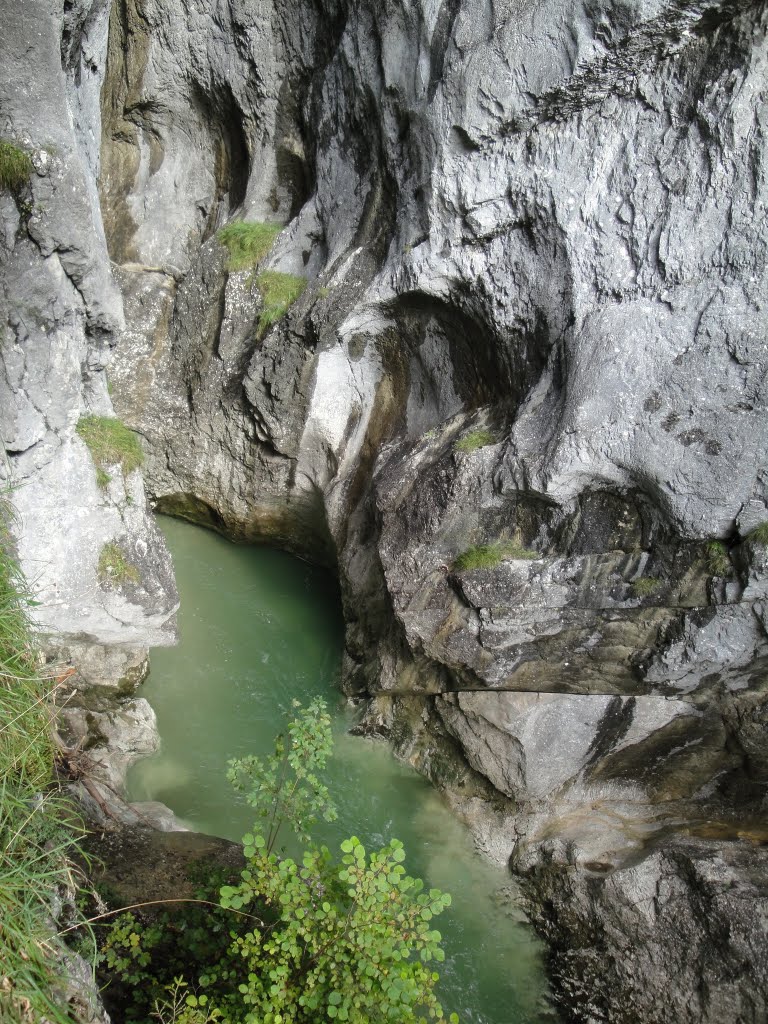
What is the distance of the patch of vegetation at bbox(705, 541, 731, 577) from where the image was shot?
4.59 meters

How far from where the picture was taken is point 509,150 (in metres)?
5.19

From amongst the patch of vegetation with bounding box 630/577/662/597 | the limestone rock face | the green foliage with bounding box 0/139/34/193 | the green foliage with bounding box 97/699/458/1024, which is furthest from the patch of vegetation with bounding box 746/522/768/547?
the green foliage with bounding box 0/139/34/193

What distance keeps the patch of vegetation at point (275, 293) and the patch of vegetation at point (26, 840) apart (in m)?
4.16

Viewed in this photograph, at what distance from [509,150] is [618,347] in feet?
5.68

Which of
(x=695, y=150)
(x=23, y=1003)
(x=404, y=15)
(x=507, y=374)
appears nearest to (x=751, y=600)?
(x=507, y=374)

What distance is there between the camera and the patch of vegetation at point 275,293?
23.6 feet

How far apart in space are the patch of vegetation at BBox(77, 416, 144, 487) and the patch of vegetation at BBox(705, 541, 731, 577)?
15.1 ft

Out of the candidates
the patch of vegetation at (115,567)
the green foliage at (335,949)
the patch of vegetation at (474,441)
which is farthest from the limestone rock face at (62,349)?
the green foliage at (335,949)

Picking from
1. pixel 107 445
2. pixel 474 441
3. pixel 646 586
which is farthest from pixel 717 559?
pixel 107 445

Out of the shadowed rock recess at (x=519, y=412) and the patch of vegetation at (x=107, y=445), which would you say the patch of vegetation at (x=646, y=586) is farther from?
the patch of vegetation at (x=107, y=445)

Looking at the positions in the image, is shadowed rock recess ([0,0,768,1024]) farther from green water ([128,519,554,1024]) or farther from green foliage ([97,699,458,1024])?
green foliage ([97,699,458,1024])

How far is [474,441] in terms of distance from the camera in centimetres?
543

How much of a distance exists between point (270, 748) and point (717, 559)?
3.65 m

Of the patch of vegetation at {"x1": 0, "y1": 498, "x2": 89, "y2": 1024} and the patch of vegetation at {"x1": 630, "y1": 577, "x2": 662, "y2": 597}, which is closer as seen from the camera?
the patch of vegetation at {"x1": 0, "y1": 498, "x2": 89, "y2": 1024}
